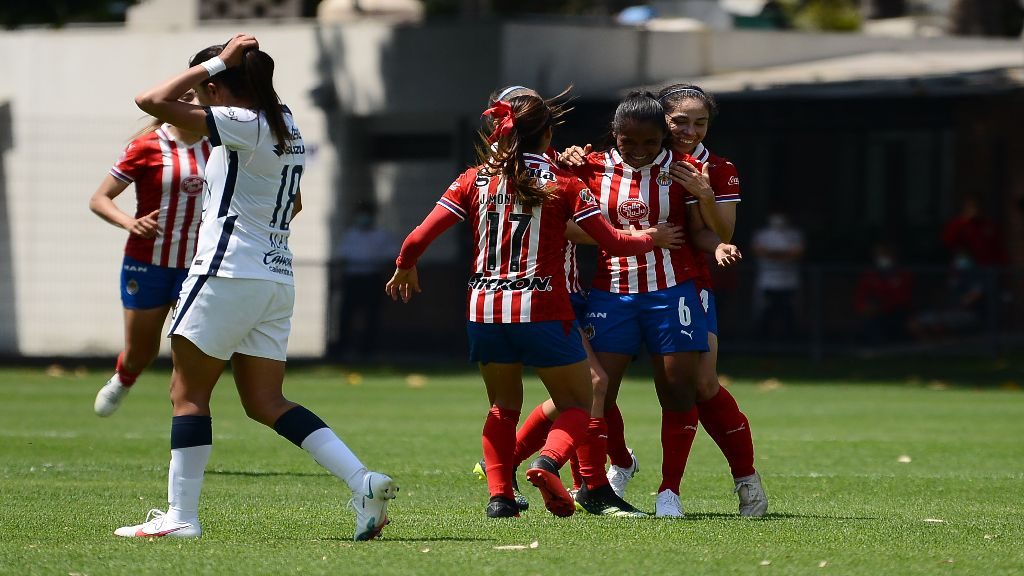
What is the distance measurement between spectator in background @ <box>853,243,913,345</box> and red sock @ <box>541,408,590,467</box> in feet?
44.4

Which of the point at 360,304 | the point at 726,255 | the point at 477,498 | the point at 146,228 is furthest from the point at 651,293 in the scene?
the point at 360,304

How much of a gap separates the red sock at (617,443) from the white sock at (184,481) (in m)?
2.26

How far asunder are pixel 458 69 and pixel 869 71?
6.07 metres

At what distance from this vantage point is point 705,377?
789cm

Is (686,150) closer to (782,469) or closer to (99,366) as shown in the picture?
(782,469)

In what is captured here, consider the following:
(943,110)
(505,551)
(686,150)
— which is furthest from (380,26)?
(505,551)

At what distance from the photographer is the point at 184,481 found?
22.2ft

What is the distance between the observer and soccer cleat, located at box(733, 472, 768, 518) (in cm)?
786

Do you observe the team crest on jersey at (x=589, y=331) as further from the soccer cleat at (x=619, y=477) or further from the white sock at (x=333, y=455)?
the white sock at (x=333, y=455)

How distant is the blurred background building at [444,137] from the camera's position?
72.2 feet

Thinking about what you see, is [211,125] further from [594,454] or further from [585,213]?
[594,454]

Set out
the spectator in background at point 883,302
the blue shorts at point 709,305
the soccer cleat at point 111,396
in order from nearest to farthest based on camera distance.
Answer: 1. the blue shorts at point 709,305
2. the soccer cleat at point 111,396
3. the spectator in background at point 883,302

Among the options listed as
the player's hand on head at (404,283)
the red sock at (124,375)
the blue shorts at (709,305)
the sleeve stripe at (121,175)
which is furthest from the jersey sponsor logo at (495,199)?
the red sock at (124,375)

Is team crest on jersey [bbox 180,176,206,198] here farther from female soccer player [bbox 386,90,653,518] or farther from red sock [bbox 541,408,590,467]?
red sock [bbox 541,408,590,467]
